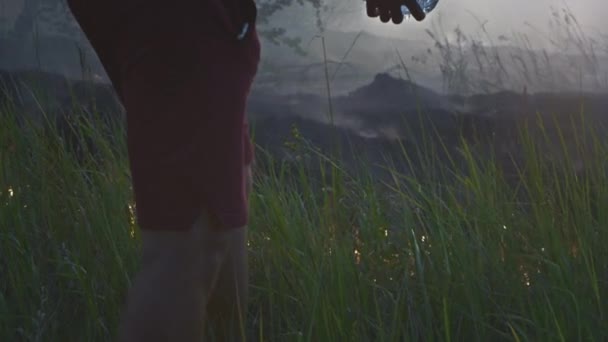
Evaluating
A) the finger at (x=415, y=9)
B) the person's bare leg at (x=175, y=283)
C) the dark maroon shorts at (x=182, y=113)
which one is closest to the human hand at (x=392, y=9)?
the finger at (x=415, y=9)

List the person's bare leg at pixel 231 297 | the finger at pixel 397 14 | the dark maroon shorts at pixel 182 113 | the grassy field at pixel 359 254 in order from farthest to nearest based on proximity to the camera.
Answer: the grassy field at pixel 359 254
the finger at pixel 397 14
the person's bare leg at pixel 231 297
the dark maroon shorts at pixel 182 113

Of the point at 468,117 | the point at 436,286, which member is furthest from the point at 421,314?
the point at 468,117

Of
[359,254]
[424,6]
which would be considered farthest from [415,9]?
[359,254]

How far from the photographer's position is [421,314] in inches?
84.3

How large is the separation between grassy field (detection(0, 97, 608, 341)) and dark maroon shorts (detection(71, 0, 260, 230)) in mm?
538

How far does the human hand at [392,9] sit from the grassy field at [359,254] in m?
0.52

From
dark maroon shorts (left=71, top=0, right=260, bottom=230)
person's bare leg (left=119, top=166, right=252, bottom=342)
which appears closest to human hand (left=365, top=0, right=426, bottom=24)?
dark maroon shorts (left=71, top=0, right=260, bottom=230)

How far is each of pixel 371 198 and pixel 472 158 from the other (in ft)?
1.05

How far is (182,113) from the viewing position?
1.33 m

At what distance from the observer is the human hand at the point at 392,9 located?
1636 mm

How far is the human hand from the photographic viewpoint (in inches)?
64.4

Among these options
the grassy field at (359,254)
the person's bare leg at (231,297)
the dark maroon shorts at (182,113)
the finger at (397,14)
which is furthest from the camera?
the grassy field at (359,254)

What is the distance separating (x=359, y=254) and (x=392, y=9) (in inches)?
36.8

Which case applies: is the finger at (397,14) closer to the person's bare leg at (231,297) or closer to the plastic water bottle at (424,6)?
the plastic water bottle at (424,6)
